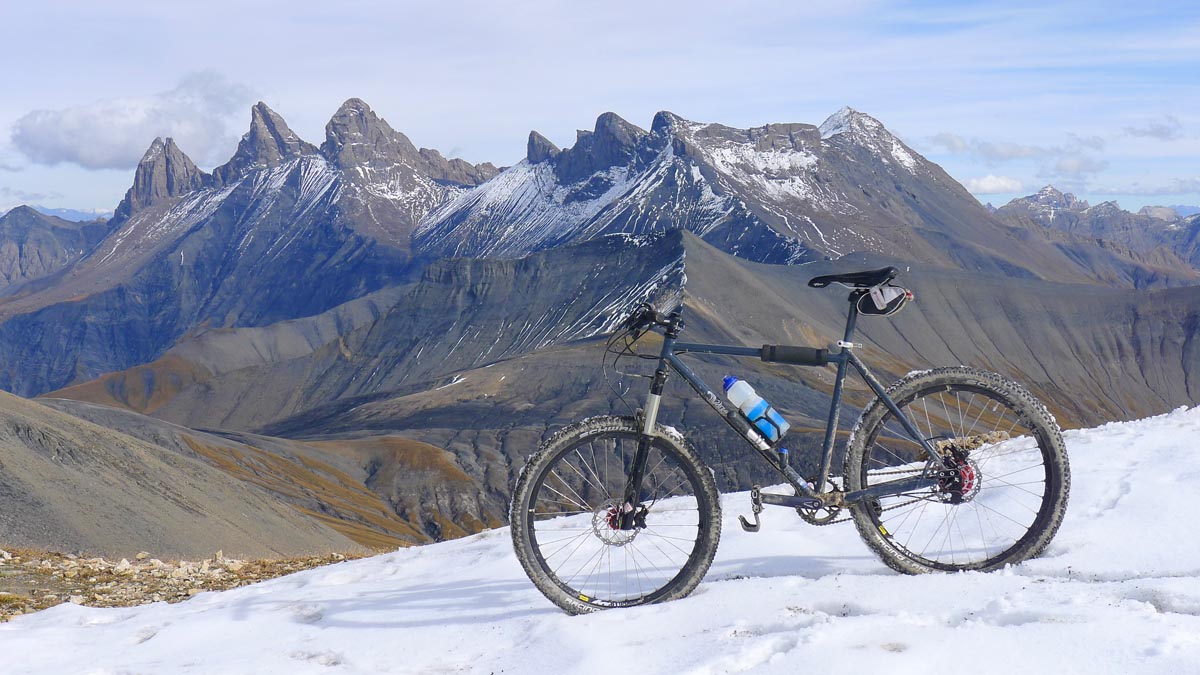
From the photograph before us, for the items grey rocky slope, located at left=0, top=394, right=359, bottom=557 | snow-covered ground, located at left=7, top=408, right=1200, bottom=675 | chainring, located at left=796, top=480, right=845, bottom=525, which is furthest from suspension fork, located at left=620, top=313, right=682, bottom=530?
grey rocky slope, located at left=0, top=394, right=359, bottom=557

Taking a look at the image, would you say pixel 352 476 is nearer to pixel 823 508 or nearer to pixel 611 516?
pixel 611 516

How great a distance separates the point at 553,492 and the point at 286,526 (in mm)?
48474

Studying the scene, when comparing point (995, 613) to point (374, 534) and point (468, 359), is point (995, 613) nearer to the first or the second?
point (374, 534)

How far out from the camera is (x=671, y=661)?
5344mm

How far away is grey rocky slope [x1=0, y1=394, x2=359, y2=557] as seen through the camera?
117 feet

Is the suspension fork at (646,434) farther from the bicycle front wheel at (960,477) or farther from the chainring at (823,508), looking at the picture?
the bicycle front wheel at (960,477)

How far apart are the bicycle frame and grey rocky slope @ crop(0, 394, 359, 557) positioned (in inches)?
1246

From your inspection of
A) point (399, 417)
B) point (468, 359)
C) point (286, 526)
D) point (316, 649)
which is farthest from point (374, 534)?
point (468, 359)

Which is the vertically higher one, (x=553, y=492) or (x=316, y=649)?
(x=553, y=492)

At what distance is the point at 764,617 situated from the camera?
5.74 m

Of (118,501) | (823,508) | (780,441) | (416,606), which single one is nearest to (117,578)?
(416,606)

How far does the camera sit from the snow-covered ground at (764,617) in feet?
16.2

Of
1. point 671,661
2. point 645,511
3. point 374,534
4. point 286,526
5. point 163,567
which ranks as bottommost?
point 374,534

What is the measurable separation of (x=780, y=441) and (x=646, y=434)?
3.16ft
